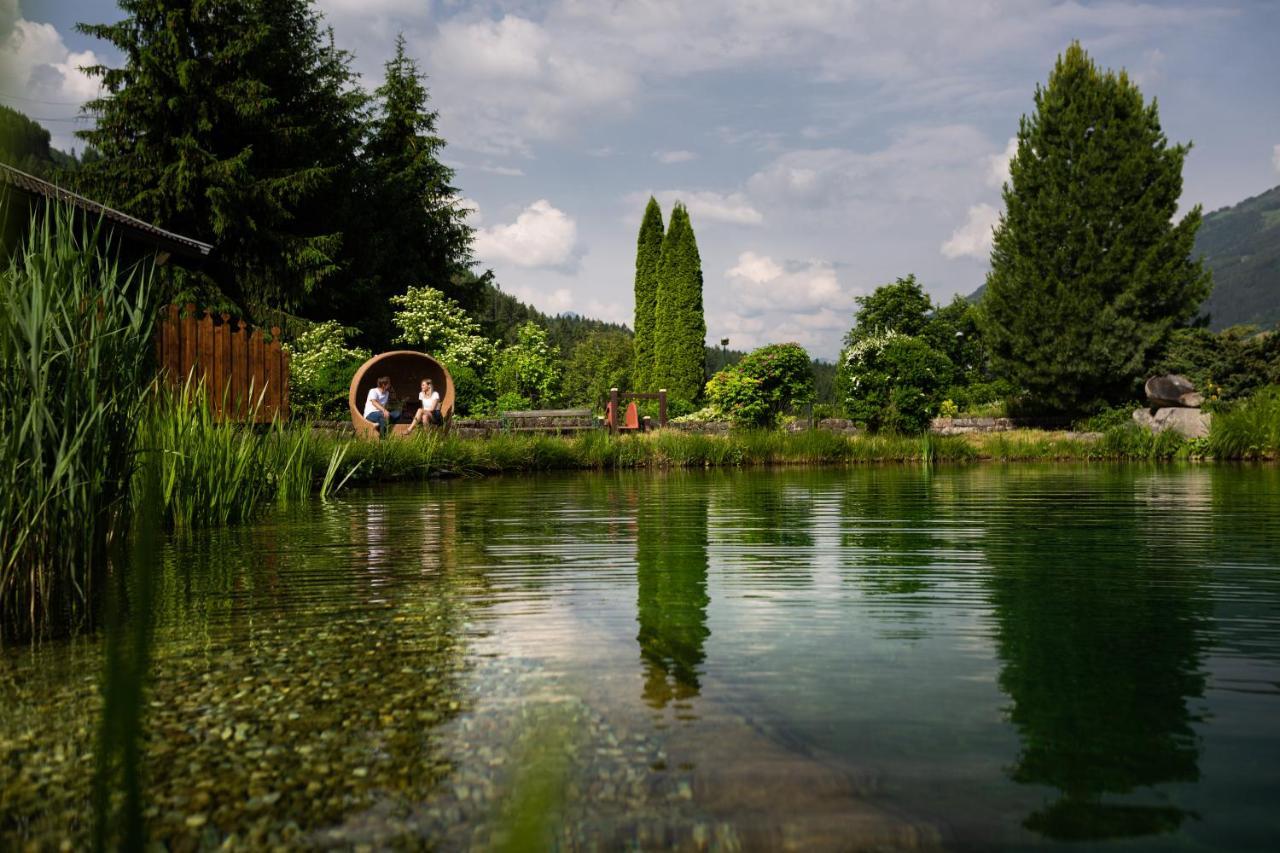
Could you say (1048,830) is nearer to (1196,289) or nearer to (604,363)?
(1196,289)

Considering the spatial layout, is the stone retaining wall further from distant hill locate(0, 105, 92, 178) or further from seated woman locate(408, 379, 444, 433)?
distant hill locate(0, 105, 92, 178)

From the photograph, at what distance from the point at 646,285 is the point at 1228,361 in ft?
66.5

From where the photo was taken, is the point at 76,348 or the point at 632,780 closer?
the point at 632,780

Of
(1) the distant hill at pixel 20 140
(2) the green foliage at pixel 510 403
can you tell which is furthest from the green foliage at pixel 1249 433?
(1) the distant hill at pixel 20 140

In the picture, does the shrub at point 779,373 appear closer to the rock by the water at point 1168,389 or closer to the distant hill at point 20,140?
the rock by the water at point 1168,389

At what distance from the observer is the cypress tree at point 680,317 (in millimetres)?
32781

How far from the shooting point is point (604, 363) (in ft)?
177

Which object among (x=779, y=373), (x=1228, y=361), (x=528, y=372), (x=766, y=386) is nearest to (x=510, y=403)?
(x=528, y=372)

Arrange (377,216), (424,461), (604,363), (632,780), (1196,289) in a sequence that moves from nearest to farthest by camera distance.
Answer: (632,780)
(424,461)
(1196,289)
(377,216)
(604,363)

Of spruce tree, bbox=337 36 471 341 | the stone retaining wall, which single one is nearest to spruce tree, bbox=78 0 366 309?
spruce tree, bbox=337 36 471 341

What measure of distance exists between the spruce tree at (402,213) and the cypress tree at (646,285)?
7.12 metres

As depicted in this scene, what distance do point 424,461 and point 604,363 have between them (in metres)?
41.7

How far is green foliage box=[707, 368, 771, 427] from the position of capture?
19641 mm

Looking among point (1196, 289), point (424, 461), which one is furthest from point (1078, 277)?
point (424, 461)
